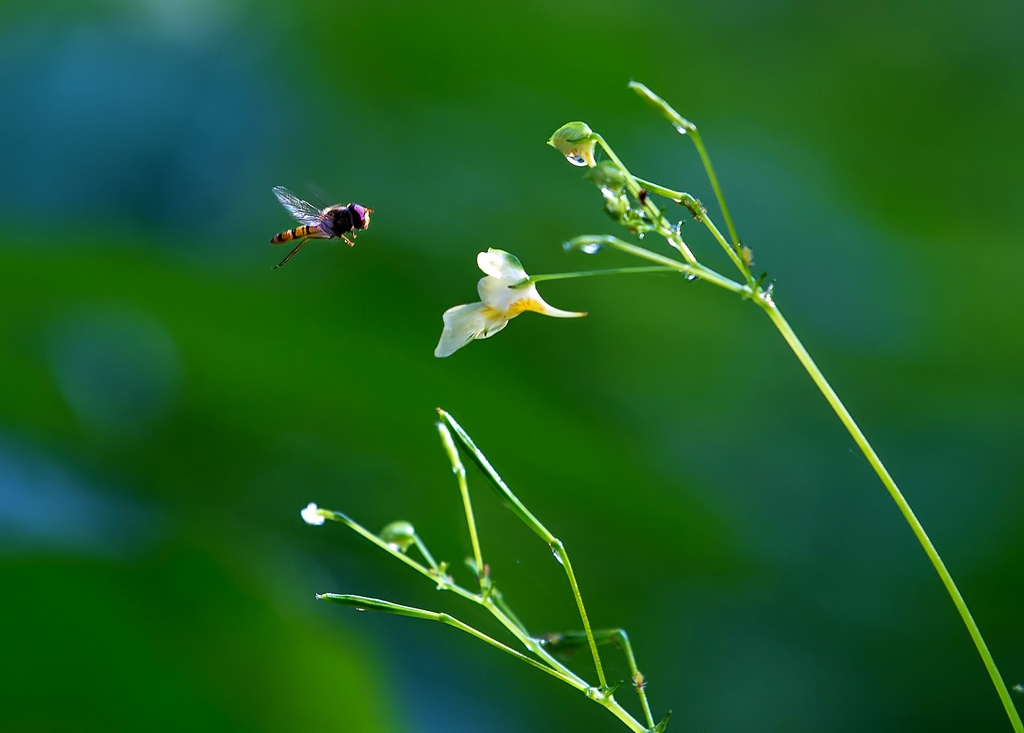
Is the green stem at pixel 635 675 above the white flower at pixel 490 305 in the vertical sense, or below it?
below

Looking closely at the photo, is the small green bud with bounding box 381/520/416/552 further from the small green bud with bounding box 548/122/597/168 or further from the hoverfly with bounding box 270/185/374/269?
the hoverfly with bounding box 270/185/374/269

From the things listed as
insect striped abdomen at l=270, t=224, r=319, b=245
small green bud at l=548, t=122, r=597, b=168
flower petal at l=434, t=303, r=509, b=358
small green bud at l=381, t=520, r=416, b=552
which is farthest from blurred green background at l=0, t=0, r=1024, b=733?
small green bud at l=548, t=122, r=597, b=168

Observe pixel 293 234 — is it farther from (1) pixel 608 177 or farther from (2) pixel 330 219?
(1) pixel 608 177

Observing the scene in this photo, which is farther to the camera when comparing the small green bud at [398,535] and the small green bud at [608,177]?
the small green bud at [398,535]

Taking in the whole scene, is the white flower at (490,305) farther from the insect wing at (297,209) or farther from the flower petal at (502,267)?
the insect wing at (297,209)

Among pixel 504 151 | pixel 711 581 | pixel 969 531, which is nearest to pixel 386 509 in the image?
pixel 711 581

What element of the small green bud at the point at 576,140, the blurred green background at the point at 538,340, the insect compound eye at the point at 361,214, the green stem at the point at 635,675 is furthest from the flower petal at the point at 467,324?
the blurred green background at the point at 538,340
